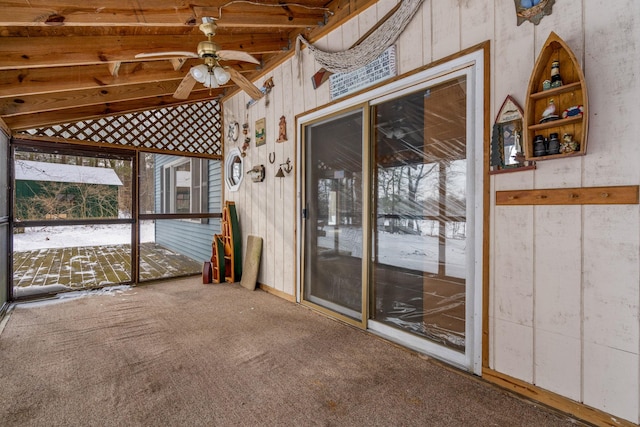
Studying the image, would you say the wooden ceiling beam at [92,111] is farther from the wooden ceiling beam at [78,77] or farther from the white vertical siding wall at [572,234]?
the white vertical siding wall at [572,234]

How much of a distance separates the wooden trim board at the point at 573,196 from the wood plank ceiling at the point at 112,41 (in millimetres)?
1849

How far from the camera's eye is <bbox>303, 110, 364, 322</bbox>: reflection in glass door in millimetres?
2635

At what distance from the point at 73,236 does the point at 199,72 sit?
2.89 meters

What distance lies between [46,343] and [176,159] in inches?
135

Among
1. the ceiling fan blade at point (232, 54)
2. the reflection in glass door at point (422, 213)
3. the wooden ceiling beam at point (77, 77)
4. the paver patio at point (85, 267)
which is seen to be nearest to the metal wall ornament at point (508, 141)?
the reflection in glass door at point (422, 213)

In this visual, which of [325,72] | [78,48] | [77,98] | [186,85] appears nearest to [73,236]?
[77,98]

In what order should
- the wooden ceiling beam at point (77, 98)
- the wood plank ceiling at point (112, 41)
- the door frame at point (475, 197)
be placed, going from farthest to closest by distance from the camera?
1. the wooden ceiling beam at point (77, 98)
2. the wood plank ceiling at point (112, 41)
3. the door frame at point (475, 197)

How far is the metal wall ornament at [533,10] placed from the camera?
154 cm

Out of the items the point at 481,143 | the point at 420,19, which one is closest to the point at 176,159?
the point at 420,19

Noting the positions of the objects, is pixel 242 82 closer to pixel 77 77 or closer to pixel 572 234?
pixel 77 77

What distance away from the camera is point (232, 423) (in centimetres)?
146

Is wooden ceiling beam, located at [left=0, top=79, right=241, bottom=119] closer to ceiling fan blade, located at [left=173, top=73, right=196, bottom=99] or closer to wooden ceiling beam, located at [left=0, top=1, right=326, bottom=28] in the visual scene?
ceiling fan blade, located at [left=173, top=73, right=196, bottom=99]

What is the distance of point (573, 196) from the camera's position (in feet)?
4.84

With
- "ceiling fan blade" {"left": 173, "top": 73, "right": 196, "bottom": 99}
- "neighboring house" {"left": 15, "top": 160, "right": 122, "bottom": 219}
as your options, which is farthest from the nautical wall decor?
"neighboring house" {"left": 15, "top": 160, "right": 122, "bottom": 219}
